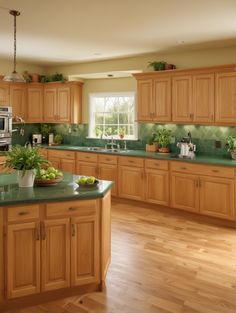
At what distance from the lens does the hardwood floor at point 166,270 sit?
2.75m

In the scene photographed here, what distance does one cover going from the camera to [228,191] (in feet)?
15.5

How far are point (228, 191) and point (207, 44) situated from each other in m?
2.29

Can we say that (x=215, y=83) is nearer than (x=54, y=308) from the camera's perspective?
No

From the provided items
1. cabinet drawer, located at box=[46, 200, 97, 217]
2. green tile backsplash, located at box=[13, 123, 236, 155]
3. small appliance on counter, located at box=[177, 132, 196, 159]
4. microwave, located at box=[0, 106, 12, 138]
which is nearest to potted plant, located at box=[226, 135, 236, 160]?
green tile backsplash, located at box=[13, 123, 236, 155]

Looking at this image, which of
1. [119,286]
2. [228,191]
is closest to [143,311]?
[119,286]

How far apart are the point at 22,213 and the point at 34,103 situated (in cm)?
502

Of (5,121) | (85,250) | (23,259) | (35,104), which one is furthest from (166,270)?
(35,104)

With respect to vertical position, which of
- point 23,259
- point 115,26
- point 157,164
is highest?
point 115,26

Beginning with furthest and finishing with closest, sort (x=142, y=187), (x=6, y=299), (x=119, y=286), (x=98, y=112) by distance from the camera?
(x=98, y=112), (x=142, y=187), (x=119, y=286), (x=6, y=299)

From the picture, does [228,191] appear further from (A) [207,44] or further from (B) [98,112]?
(B) [98,112]

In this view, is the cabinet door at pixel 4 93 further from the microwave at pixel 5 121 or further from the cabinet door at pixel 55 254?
the cabinet door at pixel 55 254

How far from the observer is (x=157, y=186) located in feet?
18.2

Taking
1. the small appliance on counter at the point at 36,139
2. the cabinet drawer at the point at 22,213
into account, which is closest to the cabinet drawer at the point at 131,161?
the small appliance on counter at the point at 36,139

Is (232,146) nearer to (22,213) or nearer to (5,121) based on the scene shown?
(22,213)
